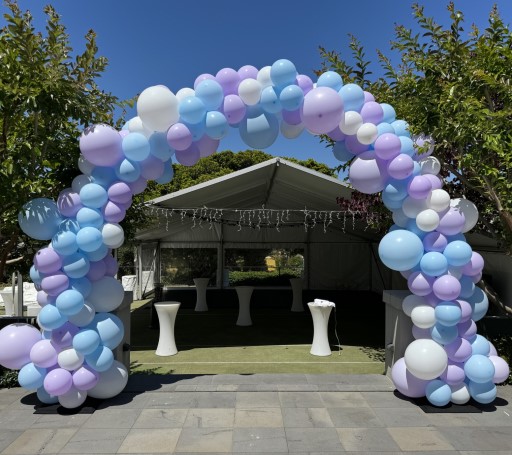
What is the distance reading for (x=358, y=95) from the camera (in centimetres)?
436

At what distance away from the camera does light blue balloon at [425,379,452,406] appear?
415 centimetres

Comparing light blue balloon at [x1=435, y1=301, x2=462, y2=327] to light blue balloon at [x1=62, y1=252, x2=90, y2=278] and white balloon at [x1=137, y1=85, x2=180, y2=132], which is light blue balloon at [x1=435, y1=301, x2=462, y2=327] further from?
light blue balloon at [x1=62, y1=252, x2=90, y2=278]

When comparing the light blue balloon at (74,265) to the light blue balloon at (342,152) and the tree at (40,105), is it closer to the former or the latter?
the tree at (40,105)

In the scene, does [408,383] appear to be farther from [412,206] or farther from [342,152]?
[342,152]

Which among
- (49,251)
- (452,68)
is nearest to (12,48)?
(49,251)

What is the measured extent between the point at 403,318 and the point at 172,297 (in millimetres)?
9843

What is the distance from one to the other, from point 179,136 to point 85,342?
2.18 m

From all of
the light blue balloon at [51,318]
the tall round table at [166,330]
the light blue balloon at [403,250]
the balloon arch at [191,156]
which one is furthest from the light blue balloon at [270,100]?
the tall round table at [166,330]

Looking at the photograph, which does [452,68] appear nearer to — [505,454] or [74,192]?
[505,454]

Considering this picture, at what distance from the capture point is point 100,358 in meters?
4.11

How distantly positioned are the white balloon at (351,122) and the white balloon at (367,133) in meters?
0.04

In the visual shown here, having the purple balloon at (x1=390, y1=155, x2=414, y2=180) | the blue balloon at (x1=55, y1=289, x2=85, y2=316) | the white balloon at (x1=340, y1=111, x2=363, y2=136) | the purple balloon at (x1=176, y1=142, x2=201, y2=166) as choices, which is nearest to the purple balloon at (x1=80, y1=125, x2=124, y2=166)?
the purple balloon at (x1=176, y1=142, x2=201, y2=166)

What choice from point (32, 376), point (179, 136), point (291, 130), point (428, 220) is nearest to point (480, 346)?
point (428, 220)

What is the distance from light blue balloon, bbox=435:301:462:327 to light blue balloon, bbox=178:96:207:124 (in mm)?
3054
